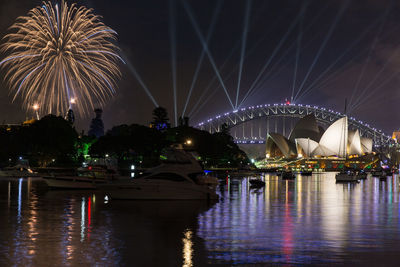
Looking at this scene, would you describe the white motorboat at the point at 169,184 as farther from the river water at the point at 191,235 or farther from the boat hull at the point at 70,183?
the boat hull at the point at 70,183

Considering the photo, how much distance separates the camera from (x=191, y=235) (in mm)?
24688

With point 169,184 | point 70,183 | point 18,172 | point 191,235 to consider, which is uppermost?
point 169,184

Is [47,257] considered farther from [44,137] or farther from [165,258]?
[44,137]

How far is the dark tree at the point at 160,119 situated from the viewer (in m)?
188

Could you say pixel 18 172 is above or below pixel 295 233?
above

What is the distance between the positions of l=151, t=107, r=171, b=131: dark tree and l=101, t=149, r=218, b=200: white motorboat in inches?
5654

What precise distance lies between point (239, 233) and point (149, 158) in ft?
413

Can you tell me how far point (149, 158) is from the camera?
493ft

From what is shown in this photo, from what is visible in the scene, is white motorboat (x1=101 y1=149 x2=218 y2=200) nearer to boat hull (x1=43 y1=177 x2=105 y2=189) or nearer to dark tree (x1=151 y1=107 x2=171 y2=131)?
boat hull (x1=43 y1=177 x2=105 y2=189)

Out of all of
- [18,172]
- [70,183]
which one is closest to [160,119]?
[18,172]

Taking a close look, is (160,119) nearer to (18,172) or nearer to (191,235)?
(18,172)

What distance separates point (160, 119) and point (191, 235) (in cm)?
16476

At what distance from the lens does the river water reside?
18.9m

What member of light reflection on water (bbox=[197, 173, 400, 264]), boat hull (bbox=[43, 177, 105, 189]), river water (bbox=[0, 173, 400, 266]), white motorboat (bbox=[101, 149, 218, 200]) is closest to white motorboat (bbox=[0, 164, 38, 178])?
boat hull (bbox=[43, 177, 105, 189])
